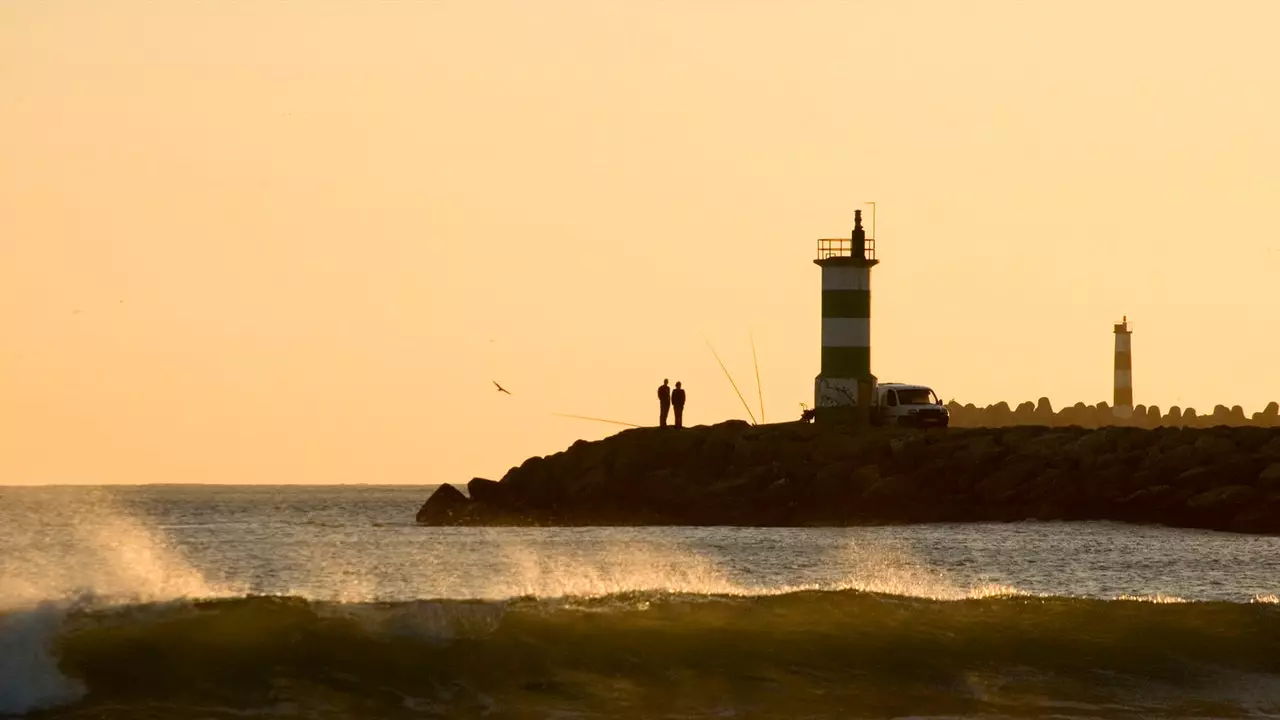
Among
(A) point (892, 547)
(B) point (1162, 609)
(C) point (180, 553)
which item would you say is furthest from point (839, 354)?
(B) point (1162, 609)

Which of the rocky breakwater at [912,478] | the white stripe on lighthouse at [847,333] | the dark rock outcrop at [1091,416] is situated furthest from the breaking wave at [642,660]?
the dark rock outcrop at [1091,416]

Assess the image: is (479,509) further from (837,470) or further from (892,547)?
(892,547)

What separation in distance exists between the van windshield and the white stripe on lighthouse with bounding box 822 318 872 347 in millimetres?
2268

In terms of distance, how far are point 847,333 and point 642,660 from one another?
34.1m

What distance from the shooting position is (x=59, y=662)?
2103 centimetres

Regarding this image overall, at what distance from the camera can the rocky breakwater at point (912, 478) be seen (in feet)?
170

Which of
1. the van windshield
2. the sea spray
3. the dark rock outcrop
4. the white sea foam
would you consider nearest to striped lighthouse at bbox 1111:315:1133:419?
the dark rock outcrop

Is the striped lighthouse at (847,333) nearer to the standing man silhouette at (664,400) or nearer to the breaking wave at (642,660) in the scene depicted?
the standing man silhouette at (664,400)

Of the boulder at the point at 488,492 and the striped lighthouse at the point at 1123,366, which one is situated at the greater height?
the striped lighthouse at the point at 1123,366

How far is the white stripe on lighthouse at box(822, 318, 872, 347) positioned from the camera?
56.3 metres

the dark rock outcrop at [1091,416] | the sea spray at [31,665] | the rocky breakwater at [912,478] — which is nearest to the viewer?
the sea spray at [31,665]

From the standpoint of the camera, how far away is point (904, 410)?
57938 millimetres

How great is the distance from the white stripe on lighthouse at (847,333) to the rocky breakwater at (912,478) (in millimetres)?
2023

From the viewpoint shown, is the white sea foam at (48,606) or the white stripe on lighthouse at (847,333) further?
the white stripe on lighthouse at (847,333)
